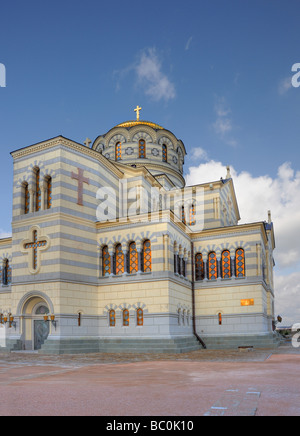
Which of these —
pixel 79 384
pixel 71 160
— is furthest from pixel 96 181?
pixel 79 384

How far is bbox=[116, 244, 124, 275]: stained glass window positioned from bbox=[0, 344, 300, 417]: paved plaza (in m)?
11.7

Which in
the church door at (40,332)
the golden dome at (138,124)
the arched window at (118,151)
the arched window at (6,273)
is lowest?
the church door at (40,332)

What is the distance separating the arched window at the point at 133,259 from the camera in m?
28.9

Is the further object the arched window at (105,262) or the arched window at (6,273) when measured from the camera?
the arched window at (6,273)

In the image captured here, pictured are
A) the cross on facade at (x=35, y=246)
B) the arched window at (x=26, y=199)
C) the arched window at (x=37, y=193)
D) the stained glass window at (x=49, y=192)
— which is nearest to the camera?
the cross on facade at (x=35, y=246)

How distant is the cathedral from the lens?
27188 mm

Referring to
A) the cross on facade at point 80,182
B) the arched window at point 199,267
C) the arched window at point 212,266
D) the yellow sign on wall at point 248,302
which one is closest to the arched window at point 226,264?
the arched window at point 212,266

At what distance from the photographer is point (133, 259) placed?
2911cm

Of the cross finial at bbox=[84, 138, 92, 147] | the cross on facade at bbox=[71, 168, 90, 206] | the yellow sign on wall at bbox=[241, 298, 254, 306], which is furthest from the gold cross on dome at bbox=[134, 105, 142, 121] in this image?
the yellow sign on wall at bbox=[241, 298, 254, 306]

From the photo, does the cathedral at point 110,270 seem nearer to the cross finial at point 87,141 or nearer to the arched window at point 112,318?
the arched window at point 112,318

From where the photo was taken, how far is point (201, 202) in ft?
122

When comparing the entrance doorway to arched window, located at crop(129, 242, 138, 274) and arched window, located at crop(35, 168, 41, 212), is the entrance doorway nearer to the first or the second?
arched window, located at crop(129, 242, 138, 274)

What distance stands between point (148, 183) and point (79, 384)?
2451cm

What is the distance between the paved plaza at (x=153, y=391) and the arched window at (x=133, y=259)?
37.3 ft
